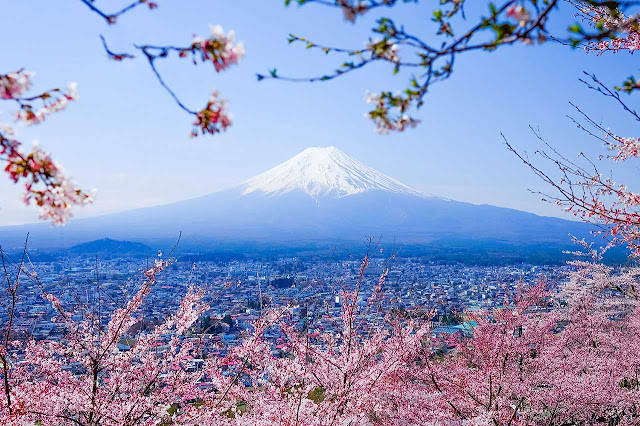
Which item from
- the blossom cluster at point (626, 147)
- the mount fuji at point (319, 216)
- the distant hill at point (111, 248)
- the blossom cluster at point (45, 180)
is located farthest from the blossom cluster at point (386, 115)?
the mount fuji at point (319, 216)

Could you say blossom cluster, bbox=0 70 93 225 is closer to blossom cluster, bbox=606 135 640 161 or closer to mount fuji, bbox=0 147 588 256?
blossom cluster, bbox=606 135 640 161

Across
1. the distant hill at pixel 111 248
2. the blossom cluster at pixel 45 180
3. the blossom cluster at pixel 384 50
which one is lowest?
the distant hill at pixel 111 248

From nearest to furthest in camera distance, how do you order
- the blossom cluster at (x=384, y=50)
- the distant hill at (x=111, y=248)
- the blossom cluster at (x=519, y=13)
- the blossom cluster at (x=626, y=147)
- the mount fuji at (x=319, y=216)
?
the blossom cluster at (x=519, y=13) < the blossom cluster at (x=384, y=50) < the blossom cluster at (x=626, y=147) < the distant hill at (x=111, y=248) < the mount fuji at (x=319, y=216)

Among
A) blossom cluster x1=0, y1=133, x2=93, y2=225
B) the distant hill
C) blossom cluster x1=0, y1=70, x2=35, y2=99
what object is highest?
blossom cluster x1=0, y1=70, x2=35, y2=99

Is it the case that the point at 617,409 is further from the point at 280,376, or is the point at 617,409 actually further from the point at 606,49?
the point at 606,49

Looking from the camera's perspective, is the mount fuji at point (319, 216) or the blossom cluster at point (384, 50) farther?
the mount fuji at point (319, 216)

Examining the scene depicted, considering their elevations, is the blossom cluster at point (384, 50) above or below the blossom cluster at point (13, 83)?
above

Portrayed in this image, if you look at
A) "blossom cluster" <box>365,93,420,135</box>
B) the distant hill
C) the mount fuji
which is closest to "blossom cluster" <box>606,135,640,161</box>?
"blossom cluster" <box>365,93,420,135</box>

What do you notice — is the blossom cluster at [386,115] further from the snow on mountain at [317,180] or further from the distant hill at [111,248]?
the snow on mountain at [317,180]

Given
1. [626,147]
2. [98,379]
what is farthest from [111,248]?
[626,147]
